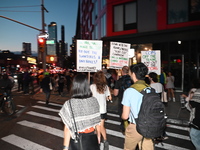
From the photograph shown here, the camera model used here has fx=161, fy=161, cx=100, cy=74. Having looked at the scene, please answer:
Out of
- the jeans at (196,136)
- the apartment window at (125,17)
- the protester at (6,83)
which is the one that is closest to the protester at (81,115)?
the jeans at (196,136)

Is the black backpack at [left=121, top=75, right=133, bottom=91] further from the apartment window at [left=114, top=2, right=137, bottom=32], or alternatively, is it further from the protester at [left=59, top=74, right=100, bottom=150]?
the apartment window at [left=114, top=2, right=137, bottom=32]

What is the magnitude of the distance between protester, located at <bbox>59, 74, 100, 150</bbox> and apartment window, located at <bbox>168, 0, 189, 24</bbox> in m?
13.7

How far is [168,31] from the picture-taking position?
13266 mm

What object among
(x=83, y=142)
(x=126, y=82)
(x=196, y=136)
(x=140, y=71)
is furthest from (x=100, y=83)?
(x=196, y=136)

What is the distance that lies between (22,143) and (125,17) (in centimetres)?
1427

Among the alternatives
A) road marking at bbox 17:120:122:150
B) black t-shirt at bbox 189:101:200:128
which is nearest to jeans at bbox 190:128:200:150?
black t-shirt at bbox 189:101:200:128

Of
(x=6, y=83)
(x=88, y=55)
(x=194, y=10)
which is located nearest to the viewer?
(x=88, y=55)

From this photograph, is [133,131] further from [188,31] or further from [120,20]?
[120,20]

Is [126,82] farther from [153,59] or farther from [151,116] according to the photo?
[153,59]

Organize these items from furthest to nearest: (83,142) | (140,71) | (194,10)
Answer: (194,10) → (140,71) → (83,142)

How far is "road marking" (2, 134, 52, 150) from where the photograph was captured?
15.3ft

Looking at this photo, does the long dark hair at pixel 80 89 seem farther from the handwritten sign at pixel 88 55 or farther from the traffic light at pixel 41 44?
the traffic light at pixel 41 44

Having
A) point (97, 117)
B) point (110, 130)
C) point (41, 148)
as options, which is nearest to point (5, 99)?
point (41, 148)

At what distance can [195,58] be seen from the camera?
42.3ft
